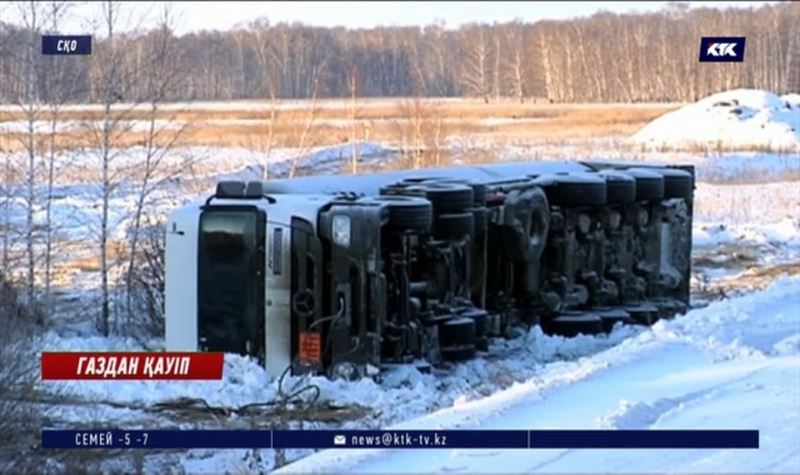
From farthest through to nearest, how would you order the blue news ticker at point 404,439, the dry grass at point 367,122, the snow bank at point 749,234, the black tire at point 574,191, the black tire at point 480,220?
the snow bank at point 749,234 → the black tire at point 574,191 → the black tire at point 480,220 → the dry grass at point 367,122 → the blue news ticker at point 404,439

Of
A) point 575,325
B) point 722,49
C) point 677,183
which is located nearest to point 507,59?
point 722,49

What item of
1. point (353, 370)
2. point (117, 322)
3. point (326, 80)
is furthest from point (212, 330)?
point (326, 80)

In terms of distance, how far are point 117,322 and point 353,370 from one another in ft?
7.74

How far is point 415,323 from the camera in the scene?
30.8ft

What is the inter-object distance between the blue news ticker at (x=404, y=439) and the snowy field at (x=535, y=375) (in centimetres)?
5

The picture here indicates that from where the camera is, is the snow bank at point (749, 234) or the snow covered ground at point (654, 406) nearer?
the snow covered ground at point (654, 406)

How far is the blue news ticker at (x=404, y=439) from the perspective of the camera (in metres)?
4.71

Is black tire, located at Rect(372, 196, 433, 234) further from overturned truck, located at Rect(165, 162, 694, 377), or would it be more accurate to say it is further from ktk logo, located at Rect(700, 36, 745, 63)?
ktk logo, located at Rect(700, 36, 745, 63)

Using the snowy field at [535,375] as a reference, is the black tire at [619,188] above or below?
above

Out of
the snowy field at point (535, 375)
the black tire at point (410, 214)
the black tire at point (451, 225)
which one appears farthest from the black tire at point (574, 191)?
the black tire at point (410, 214)

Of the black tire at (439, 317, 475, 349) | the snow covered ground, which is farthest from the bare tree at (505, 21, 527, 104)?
the black tire at (439, 317, 475, 349)

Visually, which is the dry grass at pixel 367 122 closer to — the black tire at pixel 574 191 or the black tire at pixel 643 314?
the black tire at pixel 574 191

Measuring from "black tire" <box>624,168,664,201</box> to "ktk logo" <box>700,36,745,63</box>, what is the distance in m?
7.18

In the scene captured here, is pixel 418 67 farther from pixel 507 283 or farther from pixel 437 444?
pixel 507 283
